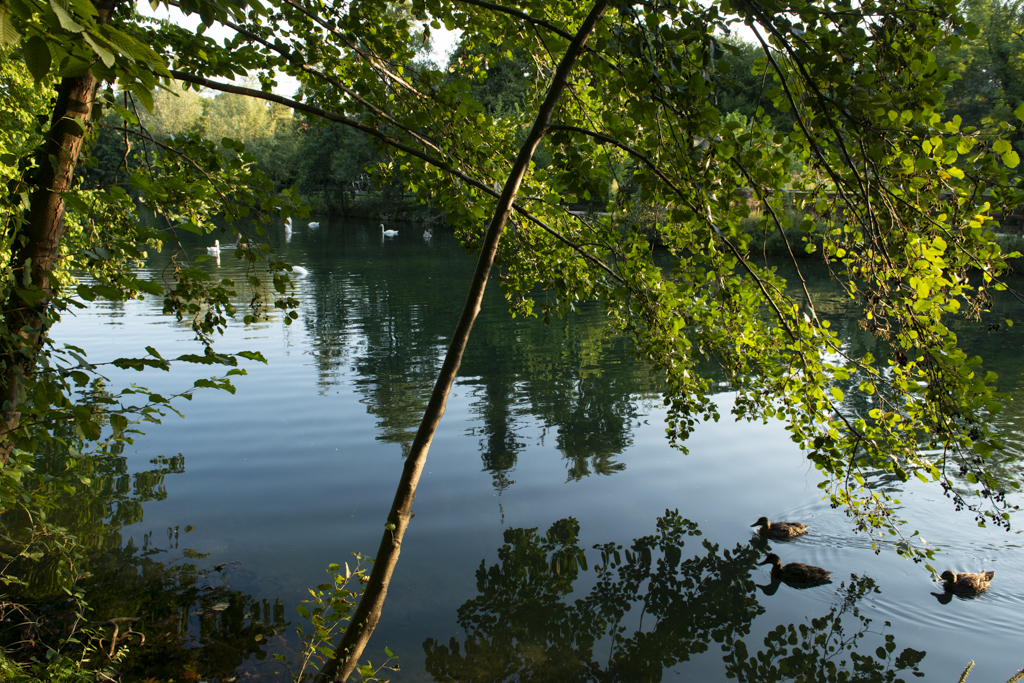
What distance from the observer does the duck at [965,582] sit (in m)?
6.48

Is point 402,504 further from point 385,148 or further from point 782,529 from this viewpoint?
point 782,529

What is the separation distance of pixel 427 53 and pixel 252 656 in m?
56.4

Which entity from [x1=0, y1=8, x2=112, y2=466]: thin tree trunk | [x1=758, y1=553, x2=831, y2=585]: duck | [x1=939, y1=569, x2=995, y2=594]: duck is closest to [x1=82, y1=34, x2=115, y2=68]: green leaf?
[x1=0, y1=8, x2=112, y2=466]: thin tree trunk

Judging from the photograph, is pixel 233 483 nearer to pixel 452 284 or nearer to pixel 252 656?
pixel 252 656

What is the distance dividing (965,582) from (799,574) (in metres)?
1.50

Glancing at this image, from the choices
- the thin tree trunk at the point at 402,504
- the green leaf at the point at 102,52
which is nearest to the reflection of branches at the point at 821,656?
the thin tree trunk at the point at 402,504

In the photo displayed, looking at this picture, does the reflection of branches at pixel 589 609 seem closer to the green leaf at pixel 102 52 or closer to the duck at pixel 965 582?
the duck at pixel 965 582

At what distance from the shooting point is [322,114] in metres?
3.72

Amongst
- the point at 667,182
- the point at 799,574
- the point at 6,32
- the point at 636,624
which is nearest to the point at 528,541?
the point at 636,624

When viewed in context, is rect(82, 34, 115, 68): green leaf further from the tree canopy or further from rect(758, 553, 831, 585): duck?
rect(758, 553, 831, 585): duck

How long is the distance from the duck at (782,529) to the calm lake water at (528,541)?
129 millimetres

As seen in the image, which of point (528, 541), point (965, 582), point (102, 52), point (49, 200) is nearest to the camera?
point (102, 52)

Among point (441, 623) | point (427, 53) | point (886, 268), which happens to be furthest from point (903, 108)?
point (427, 53)

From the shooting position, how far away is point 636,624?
20.2ft
